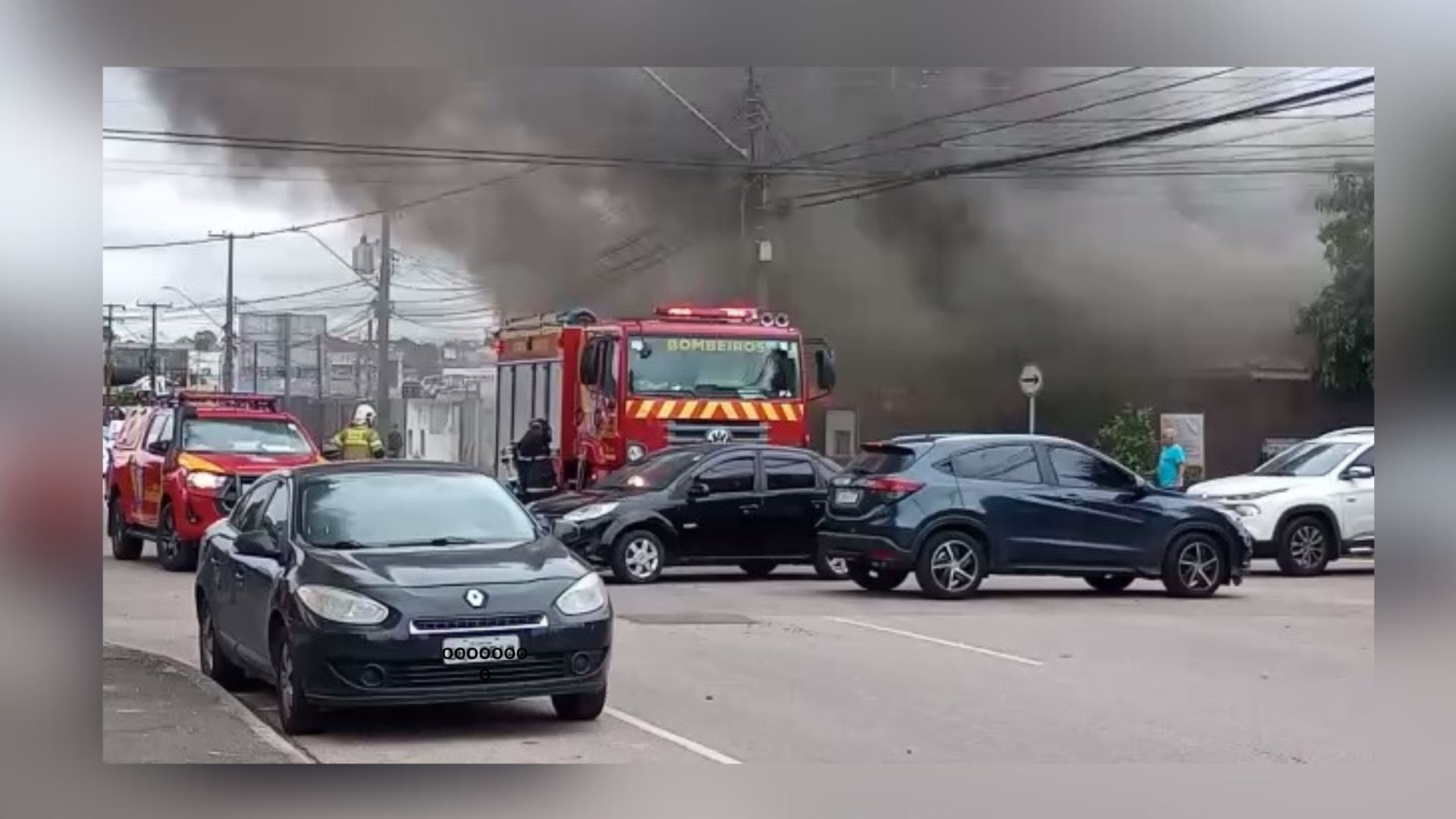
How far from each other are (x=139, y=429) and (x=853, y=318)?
3.48m

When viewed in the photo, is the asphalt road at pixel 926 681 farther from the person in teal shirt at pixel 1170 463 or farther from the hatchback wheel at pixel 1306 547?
the person in teal shirt at pixel 1170 463

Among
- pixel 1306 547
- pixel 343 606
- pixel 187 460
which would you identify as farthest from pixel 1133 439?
pixel 187 460

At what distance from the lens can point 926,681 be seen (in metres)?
9.23

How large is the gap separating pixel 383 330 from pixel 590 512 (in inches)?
53.8

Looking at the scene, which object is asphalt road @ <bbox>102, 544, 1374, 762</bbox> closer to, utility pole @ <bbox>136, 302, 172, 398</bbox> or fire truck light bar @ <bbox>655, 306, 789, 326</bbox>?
utility pole @ <bbox>136, 302, 172, 398</bbox>

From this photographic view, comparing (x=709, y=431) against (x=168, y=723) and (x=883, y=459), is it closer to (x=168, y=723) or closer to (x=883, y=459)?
(x=883, y=459)

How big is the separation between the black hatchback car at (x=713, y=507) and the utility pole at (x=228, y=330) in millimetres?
1651

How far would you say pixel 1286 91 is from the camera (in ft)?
30.5

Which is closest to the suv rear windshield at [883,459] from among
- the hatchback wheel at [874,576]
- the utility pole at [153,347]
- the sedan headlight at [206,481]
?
the hatchback wheel at [874,576]

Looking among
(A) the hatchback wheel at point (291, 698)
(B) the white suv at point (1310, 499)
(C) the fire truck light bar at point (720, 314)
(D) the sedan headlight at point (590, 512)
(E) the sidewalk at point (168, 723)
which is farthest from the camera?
(D) the sedan headlight at point (590, 512)

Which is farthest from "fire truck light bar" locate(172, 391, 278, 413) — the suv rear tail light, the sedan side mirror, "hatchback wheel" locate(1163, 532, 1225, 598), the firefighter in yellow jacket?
"hatchback wheel" locate(1163, 532, 1225, 598)

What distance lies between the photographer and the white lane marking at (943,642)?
9.42 metres
